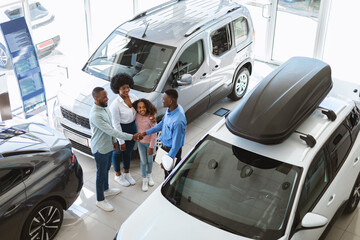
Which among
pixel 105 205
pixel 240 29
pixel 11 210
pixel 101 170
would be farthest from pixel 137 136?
pixel 240 29

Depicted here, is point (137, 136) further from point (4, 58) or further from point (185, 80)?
point (4, 58)

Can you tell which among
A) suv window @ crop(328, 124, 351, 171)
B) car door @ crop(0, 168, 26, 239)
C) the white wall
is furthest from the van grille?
the white wall

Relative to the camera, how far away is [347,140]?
4977mm

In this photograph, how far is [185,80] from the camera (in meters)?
6.79

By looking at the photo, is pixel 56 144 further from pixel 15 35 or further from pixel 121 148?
pixel 15 35

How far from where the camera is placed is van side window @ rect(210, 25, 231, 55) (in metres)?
7.47

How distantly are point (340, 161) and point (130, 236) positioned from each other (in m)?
2.30

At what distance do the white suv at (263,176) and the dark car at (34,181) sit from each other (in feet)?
3.79

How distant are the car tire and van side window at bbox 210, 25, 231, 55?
340 centimetres

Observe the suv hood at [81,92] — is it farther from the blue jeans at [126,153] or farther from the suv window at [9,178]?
the suv window at [9,178]

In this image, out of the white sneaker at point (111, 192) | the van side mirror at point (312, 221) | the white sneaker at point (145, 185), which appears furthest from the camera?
the white sneaker at point (145, 185)

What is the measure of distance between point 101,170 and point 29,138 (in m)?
0.92

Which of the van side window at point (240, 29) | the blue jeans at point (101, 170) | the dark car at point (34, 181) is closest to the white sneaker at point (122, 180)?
the blue jeans at point (101, 170)

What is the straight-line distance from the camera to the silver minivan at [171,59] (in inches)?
261
